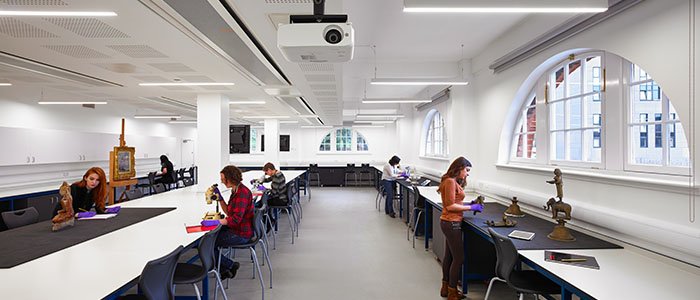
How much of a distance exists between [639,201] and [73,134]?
10.2 meters

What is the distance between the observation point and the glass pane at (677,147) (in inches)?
89.7

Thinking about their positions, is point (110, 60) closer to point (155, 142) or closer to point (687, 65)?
point (687, 65)

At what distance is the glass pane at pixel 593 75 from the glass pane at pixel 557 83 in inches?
14.9

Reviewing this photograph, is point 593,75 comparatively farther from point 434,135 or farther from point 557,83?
point 434,135

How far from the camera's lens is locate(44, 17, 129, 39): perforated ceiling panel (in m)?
2.47

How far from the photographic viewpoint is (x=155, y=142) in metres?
10.6

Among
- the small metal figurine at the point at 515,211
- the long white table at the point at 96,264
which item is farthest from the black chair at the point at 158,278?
the small metal figurine at the point at 515,211

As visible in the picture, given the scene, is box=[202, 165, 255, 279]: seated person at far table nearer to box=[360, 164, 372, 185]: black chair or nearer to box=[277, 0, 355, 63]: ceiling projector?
box=[277, 0, 355, 63]: ceiling projector

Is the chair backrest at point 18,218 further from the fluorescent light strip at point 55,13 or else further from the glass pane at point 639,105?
the glass pane at point 639,105

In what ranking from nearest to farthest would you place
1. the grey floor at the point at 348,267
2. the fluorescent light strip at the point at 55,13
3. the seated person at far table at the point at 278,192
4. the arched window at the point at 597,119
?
the fluorescent light strip at the point at 55,13 → the arched window at the point at 597,119 → the grey floor at the point at 348,267 → the seated person at far table at the point at 278,192

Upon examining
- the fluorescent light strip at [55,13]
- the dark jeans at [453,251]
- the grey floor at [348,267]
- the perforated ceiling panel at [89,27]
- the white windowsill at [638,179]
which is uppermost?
the perforated ceiling panel at [89,27]

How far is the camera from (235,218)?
3268mm

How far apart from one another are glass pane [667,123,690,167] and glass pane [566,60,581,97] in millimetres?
1092

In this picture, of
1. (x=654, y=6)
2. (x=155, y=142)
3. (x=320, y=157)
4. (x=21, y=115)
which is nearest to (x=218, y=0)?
(x=654, y=6)
